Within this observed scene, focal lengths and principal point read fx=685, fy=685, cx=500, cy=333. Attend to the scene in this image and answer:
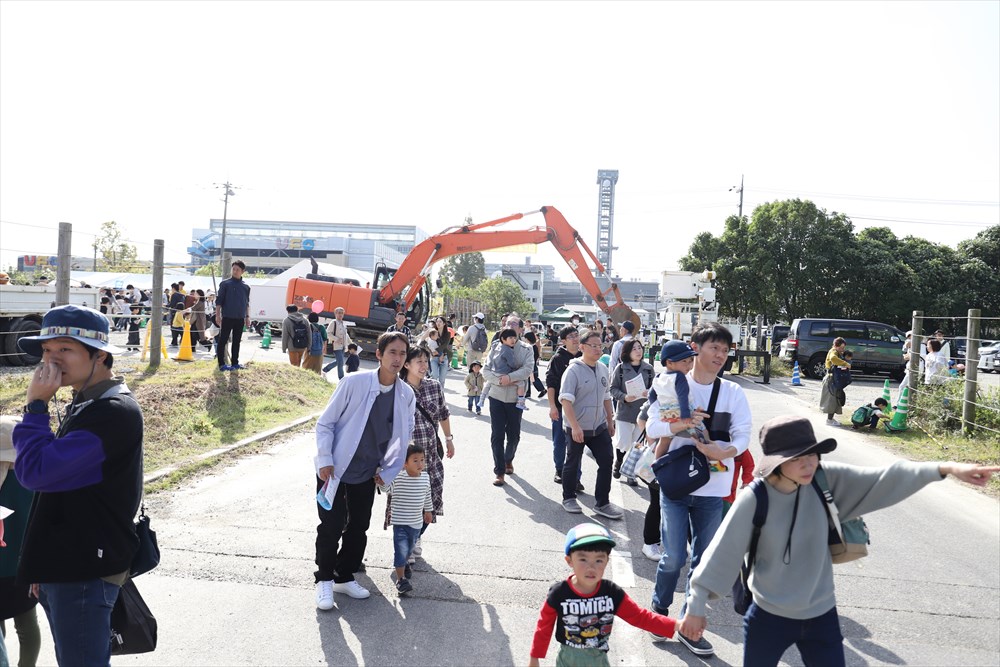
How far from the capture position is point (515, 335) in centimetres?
876

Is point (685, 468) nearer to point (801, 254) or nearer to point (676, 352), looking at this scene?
point (676, 352)

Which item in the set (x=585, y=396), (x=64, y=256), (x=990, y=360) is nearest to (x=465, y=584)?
(x=585, y=396)

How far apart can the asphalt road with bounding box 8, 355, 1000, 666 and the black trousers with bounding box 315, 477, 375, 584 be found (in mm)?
211

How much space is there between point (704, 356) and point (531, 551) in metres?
2.43

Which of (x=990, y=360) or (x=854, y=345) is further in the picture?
(x=854, y=345)

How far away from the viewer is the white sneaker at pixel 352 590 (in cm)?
462

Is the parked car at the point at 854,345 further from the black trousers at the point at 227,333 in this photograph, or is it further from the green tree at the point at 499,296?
the green tree at the point at 499,296

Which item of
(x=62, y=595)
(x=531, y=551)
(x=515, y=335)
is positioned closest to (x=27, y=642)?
(x=62, y=595)

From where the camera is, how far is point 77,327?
271 cm

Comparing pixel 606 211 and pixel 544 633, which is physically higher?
pixel 606 211

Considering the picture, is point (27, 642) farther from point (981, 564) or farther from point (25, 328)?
point (25, 328)

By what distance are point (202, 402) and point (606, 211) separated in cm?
12230

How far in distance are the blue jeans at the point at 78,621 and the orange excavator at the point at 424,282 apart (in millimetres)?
15327

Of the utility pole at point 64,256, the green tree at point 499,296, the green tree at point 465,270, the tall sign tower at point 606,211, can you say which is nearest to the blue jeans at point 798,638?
the utility pole at point 64,256
